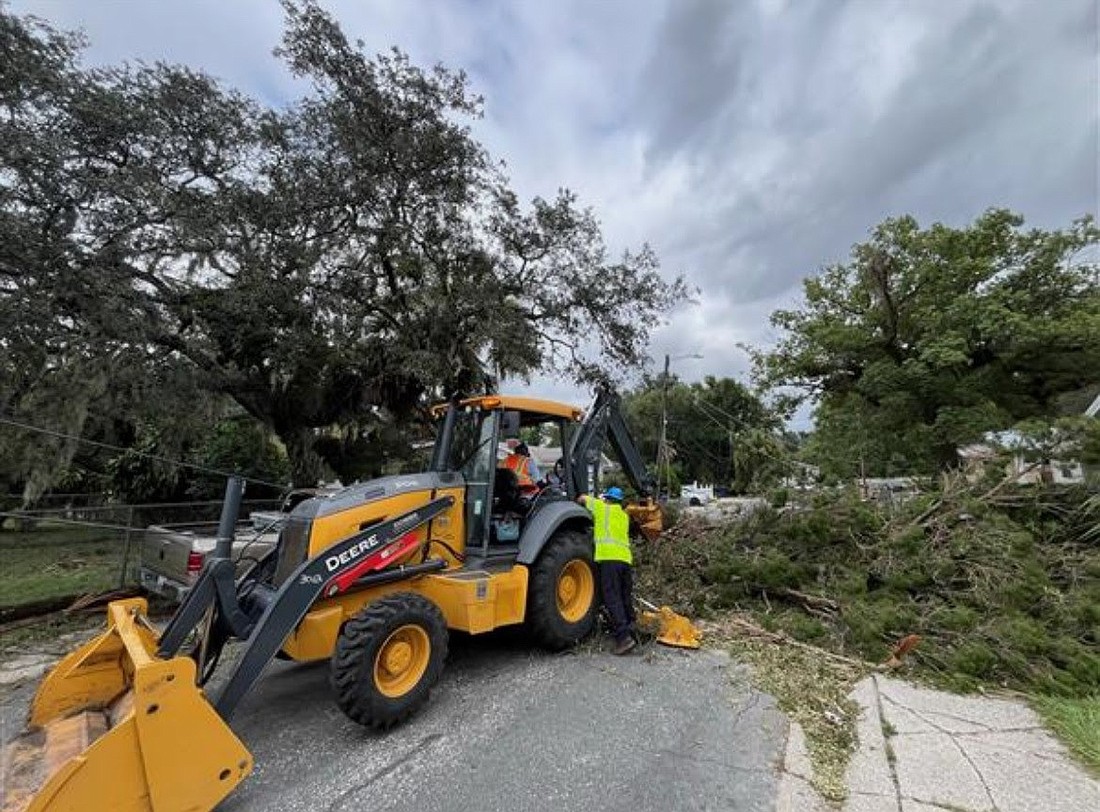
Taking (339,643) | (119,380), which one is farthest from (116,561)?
(339,643)

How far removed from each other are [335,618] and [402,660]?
0.52 m

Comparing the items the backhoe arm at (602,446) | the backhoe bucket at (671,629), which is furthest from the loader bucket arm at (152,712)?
the backhoe bucket at (671,629)

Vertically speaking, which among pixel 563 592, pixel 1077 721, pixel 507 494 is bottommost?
pixel 1077 721

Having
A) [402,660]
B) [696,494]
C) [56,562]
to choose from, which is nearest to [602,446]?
[402,660]

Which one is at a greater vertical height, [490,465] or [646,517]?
[490,465]

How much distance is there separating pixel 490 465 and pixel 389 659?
1.78m

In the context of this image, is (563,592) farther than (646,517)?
No

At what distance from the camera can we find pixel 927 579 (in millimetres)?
5934

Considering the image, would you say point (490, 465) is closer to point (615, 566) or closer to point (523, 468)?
point (523, 468)

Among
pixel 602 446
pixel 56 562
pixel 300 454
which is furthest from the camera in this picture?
pixel 300 454

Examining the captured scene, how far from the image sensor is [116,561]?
9.01 metres

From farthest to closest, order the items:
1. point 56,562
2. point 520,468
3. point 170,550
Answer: point 56,562, point 170,550, point 520,468

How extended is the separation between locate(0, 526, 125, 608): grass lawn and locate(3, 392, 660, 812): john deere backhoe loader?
14.5 feet

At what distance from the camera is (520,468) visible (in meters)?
5.82
